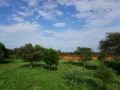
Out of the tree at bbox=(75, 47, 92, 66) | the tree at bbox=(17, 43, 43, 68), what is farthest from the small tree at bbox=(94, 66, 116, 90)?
the tree at bbox=(75, 47, 92, 66)

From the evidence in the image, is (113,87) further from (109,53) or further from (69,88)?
(109,53)

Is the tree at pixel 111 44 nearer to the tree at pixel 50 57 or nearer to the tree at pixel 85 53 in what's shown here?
the tree at pixel 85 53

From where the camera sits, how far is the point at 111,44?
32562 millimetres

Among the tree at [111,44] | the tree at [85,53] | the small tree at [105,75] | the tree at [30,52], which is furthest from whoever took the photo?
the tree at [85,53]

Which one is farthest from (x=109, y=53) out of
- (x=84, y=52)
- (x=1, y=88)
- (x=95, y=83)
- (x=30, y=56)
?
(x=1, y=88)

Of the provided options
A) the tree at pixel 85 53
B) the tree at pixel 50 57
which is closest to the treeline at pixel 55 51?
the tree at pixel 50 57

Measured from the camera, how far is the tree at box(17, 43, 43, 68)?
1415 inches

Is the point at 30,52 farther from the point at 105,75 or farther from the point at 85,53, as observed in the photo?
the point at 105,75

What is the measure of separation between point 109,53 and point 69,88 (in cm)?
1771

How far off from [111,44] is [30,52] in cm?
1802

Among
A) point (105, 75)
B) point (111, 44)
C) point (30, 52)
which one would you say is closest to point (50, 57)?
point (30, 52)

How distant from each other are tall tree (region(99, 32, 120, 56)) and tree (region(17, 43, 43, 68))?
14227 millimetres

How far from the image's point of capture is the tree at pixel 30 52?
35938 millimetres

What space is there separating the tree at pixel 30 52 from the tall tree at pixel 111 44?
46.7 ft
